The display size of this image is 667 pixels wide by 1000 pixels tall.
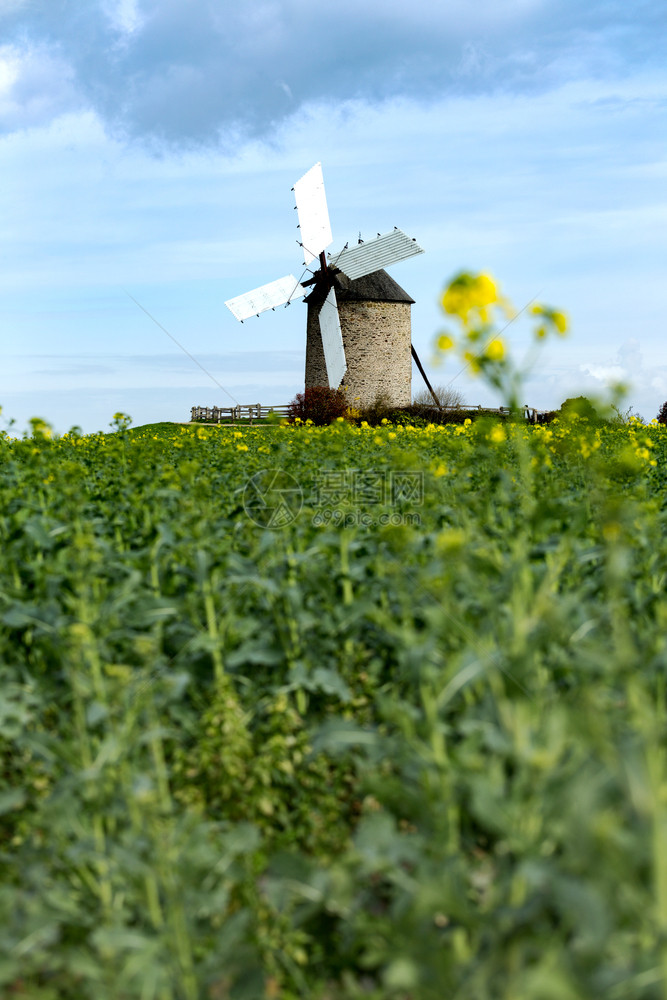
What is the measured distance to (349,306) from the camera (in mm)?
34312

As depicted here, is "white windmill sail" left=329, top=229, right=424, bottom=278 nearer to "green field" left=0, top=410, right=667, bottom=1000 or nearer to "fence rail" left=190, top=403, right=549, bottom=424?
"fence rail" left=190, top=403, right=549, bottom=424

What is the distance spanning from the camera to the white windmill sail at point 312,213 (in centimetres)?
3178

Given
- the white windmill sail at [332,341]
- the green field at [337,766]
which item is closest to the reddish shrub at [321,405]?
the white windmill sail at [332,341]

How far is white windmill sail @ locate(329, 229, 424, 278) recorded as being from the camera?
33438 millimetres

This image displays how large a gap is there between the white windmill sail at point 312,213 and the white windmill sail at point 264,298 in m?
1.19

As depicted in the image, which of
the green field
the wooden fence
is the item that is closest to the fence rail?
the wooden fence

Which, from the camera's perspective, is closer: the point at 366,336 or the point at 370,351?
the point at 366,336

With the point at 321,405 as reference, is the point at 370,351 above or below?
above

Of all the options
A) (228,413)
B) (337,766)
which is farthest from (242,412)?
(337,766)

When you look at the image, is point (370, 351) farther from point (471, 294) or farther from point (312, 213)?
point (471, 294)

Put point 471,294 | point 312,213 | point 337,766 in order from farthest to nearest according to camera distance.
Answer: point 312,213 < point 337,766 < point 471,294

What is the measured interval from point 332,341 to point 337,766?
3065cm

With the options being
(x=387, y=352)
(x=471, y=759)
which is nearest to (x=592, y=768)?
(x=471, y=759)

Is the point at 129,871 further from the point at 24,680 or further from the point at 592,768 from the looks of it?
the point at 24,680
